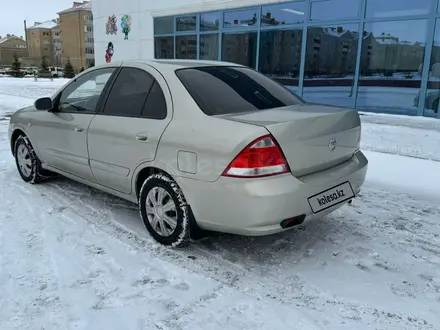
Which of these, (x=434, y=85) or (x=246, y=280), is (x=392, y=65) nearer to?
(x=434, y=85)

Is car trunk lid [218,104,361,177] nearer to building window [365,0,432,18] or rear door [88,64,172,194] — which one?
rear door [88,64,172,194]

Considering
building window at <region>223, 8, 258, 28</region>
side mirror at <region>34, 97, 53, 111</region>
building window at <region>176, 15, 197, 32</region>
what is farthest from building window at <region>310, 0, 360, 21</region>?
side mirror at <region>34, 97, 53, 111</region>

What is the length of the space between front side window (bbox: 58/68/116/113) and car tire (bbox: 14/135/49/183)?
896 mm

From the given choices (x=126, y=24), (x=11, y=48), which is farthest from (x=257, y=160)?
(x=11, y=48)

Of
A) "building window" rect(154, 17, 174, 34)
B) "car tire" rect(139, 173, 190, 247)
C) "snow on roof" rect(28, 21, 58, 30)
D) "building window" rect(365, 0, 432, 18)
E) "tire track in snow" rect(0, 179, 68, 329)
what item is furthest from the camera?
"snow on roof" rect(28, 21, 58, 30)

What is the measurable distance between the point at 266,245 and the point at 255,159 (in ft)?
3.55

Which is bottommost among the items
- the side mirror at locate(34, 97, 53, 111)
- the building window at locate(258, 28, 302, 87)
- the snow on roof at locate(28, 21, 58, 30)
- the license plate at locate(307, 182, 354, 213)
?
the license plate at locate(307, 182, 354, 213)

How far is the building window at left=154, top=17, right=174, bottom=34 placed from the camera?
56.9 feet

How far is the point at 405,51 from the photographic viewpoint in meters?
11.0

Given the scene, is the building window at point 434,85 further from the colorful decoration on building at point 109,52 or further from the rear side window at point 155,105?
the colorful decoration on building at point 109,52

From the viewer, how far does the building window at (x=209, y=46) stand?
1572 cm

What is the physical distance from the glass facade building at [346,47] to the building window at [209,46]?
2.4 inches

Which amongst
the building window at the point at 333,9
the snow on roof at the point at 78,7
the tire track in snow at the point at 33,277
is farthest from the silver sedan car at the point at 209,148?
the snow on roof at the point at 78,7

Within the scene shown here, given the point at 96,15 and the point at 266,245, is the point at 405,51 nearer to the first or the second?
the point at 266,245
